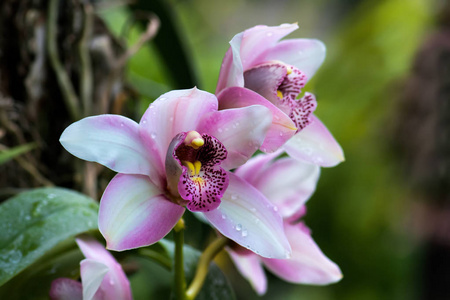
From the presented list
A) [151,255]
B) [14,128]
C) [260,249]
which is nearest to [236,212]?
[260,249]

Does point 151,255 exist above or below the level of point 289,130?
below

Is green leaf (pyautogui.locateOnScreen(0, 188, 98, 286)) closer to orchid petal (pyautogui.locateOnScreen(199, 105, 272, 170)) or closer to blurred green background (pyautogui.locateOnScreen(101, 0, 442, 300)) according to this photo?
orchid petal (pyautogui.locateOnScreen(199, 105, 272, 170))

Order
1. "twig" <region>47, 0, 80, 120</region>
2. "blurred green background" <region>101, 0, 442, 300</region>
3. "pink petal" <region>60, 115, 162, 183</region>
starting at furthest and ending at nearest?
1. "blurred green background" <region>101, 0, 442, 300</region>
2. "twig" <region>47, 0, 80, 120</region>
3. "pink petal" <region>60, 115, 162, 183</region>

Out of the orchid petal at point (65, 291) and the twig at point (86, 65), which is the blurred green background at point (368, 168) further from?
the orchid petal at point (65, 291)

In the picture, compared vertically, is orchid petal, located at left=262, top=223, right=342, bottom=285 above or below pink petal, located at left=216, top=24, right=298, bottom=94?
below

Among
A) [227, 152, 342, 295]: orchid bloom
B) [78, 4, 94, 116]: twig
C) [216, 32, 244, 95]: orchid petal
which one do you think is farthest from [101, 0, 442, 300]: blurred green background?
[216, 32, 244, 95]: orchid petal

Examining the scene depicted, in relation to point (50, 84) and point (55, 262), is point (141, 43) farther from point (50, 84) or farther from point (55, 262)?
point (55, 262)

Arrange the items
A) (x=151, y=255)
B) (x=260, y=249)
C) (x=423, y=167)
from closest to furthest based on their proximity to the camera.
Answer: (x=260, y=249) < (x=151, y=255) < (x=423, y=167)
